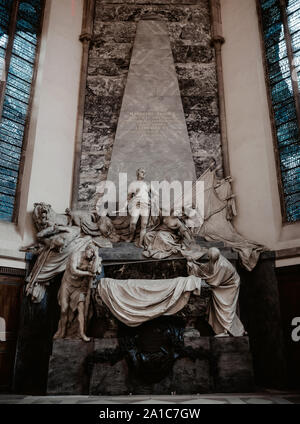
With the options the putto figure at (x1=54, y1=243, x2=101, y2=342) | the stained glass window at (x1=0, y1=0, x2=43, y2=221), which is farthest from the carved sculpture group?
the stained glass window at (x1=0, y1=0, x2=43, y2=221)

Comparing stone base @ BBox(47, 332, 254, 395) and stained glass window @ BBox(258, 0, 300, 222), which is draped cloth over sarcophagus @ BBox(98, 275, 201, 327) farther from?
stained glass window @ BBox(258, 0, 300, 222)

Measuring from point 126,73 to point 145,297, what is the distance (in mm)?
5670

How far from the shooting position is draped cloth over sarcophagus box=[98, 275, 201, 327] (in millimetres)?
5078

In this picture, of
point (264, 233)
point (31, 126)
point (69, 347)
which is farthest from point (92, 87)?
point (69, 347)

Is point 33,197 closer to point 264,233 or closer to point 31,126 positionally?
point 31,126

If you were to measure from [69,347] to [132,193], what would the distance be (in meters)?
3.03

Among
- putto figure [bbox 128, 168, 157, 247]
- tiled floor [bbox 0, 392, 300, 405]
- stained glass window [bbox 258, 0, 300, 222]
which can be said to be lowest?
tiled floor [bbox 0, 392, 300, 405]

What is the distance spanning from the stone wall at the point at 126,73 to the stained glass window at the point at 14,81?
4.37ft

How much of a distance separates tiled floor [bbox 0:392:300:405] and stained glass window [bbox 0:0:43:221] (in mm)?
3510

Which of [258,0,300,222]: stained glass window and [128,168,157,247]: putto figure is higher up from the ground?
[258,0,300,222]: stained glass window

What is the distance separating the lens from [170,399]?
4488mm

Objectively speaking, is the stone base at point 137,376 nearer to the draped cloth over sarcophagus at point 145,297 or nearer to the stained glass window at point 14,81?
the draped cloth over sarcophagus at point 145,297

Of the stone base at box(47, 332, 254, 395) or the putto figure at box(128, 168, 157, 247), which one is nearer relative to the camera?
the stone base at box(47, 332, 254, 395)

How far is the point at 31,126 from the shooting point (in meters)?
7.52
